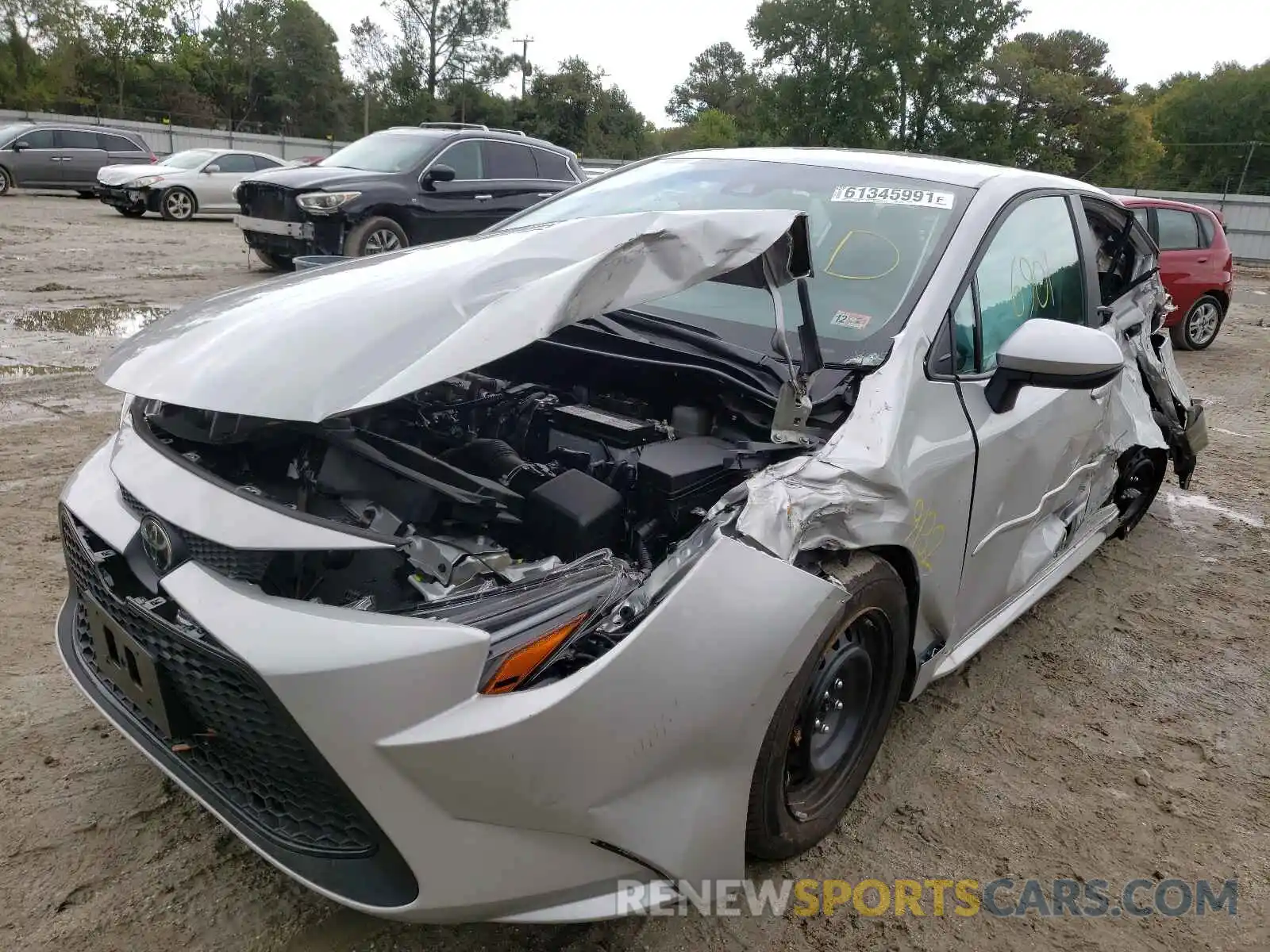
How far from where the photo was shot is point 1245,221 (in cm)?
2348

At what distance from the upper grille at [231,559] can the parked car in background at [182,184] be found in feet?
51.7

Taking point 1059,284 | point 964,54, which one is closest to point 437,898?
point 1059,284

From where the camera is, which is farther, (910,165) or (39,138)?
(39,138)

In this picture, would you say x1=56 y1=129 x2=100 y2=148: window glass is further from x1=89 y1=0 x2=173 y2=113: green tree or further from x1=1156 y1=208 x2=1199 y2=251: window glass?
x1=89 y1=0 x2=173 y2=113: green tree

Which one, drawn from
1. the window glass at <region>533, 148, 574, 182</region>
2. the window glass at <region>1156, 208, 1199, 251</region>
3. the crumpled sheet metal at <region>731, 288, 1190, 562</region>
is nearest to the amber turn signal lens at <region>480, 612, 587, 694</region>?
the crumpled sheet metal at <region>731, 288, 1190, 562</region>

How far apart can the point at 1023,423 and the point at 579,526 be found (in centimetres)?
148

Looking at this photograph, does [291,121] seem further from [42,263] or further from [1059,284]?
[1059,284]

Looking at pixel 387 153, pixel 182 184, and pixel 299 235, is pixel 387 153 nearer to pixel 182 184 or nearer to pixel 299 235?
pixel 299 235

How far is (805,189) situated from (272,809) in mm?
2377

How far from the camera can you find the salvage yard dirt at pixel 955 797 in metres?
1.97

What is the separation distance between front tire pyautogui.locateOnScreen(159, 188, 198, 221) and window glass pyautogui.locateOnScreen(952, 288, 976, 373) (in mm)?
17008

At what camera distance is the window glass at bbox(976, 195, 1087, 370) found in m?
2.68

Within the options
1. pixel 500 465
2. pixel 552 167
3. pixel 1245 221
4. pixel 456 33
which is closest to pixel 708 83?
pixel 456 33

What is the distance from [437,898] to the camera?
5.16ft
